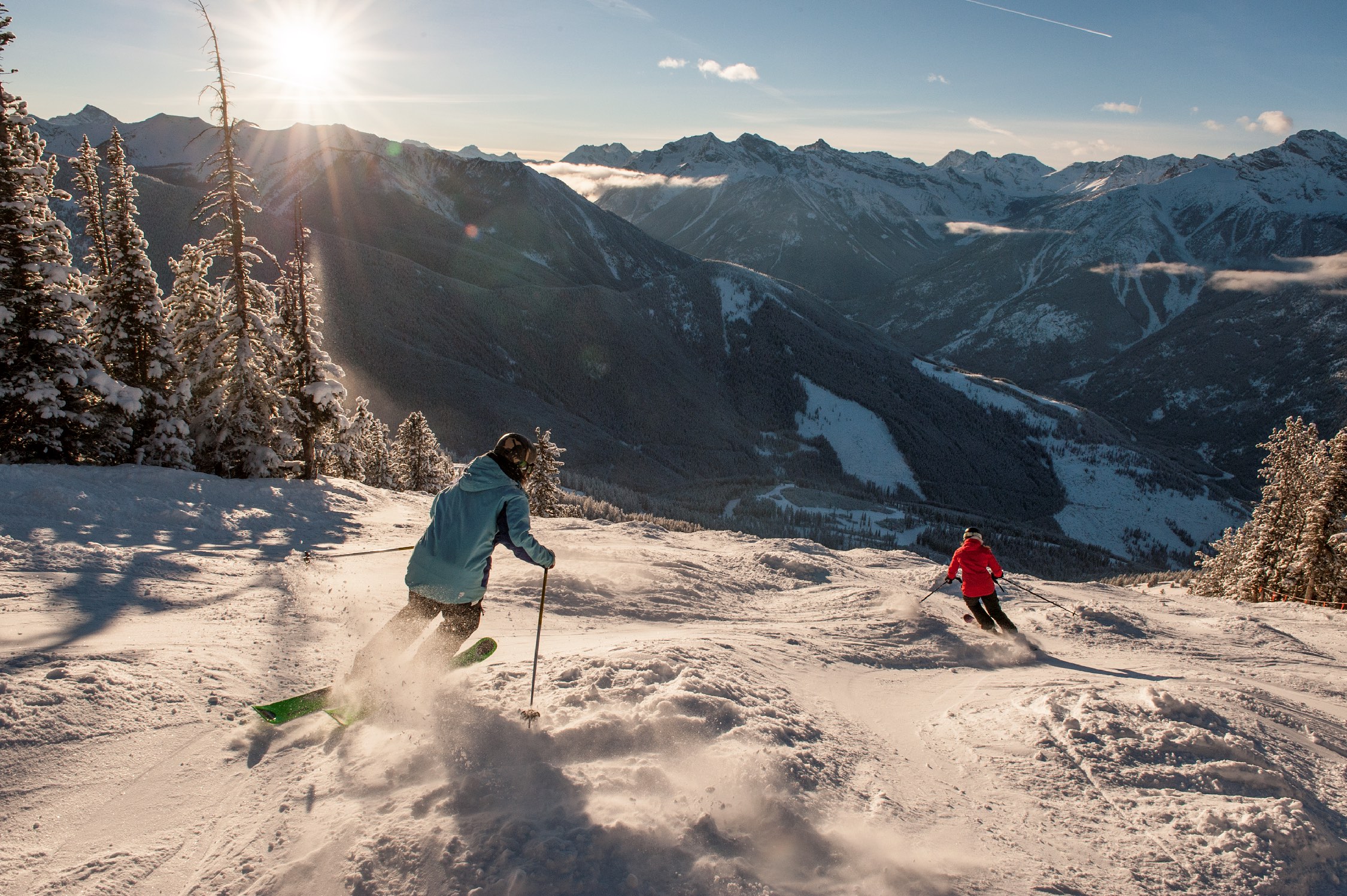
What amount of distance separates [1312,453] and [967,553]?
2777cm

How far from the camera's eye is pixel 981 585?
11.6 m

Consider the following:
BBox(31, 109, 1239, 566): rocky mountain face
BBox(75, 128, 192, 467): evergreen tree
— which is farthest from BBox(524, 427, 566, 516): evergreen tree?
BBox(31, 109, 1239, 566): rocky mountain face

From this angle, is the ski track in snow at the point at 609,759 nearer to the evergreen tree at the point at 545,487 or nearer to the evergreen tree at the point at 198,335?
the evergreen tree at the point at 198,335

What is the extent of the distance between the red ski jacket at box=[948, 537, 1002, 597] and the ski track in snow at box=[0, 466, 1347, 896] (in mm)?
1520

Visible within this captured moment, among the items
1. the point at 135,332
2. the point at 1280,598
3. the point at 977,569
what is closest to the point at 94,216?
the point at 135,332

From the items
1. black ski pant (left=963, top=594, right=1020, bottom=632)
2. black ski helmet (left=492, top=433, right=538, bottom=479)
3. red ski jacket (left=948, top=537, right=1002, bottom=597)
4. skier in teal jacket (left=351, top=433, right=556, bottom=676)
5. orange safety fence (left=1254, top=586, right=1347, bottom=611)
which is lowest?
orange safety fence (left=1254, top=586, right=1347, bottom=611)

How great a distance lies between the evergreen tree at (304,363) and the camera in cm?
2547

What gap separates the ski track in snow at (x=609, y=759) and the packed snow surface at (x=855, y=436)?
287 feet

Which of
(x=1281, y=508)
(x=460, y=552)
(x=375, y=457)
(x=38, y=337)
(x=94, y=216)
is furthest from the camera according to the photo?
(x=375, y=457)

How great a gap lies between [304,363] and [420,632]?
23936mm

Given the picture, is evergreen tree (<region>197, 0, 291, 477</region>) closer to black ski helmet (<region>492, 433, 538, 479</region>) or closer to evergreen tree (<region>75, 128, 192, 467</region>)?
evergreen tree (<region>75, 128, 192, 467</region>)

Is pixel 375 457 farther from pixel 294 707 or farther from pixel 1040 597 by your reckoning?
pixel 294 707

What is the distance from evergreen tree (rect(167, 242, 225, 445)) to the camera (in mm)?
22672

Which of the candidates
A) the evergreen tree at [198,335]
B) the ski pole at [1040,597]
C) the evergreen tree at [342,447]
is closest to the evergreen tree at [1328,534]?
the ski pole at [1040,597]
